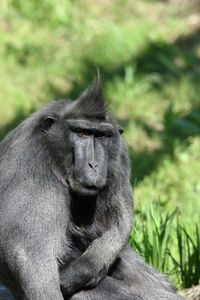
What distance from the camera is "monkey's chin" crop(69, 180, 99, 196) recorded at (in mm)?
4254

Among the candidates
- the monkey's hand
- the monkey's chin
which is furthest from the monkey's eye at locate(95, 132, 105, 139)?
the monkey's hand

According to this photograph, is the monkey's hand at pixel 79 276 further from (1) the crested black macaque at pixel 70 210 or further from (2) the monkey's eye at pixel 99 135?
(2) the monkey's eye at pixel 99 135

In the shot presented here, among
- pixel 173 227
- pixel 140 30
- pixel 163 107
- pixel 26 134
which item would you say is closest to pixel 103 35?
pixel 140 30

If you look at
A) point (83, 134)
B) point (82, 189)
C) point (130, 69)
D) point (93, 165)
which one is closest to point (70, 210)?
point (82, 189)

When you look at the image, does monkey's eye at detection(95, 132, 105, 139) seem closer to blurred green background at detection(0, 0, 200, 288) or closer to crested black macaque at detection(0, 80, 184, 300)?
crested black macaque at detection(0, 80, 184, 300)

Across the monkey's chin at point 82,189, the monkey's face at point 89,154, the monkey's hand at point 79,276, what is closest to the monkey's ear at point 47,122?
the monkey's face at point 89,154

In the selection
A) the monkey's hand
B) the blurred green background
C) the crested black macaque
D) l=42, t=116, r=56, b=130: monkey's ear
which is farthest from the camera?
the blurred green background

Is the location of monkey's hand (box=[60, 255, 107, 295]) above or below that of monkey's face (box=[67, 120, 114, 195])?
below

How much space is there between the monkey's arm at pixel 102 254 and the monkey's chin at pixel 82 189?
0.35 meters

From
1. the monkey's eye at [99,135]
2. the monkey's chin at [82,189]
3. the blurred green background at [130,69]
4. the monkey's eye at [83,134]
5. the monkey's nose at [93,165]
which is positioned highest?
the monkey's eye at [83,134]

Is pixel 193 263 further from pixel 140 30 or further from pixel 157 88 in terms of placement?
pixel 140 30

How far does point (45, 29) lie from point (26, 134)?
6311 mm

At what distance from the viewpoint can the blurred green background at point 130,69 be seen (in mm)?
8383

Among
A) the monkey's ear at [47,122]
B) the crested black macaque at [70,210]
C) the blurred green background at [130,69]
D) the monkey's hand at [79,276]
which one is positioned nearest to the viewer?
the crested black macaque at [70,210]
